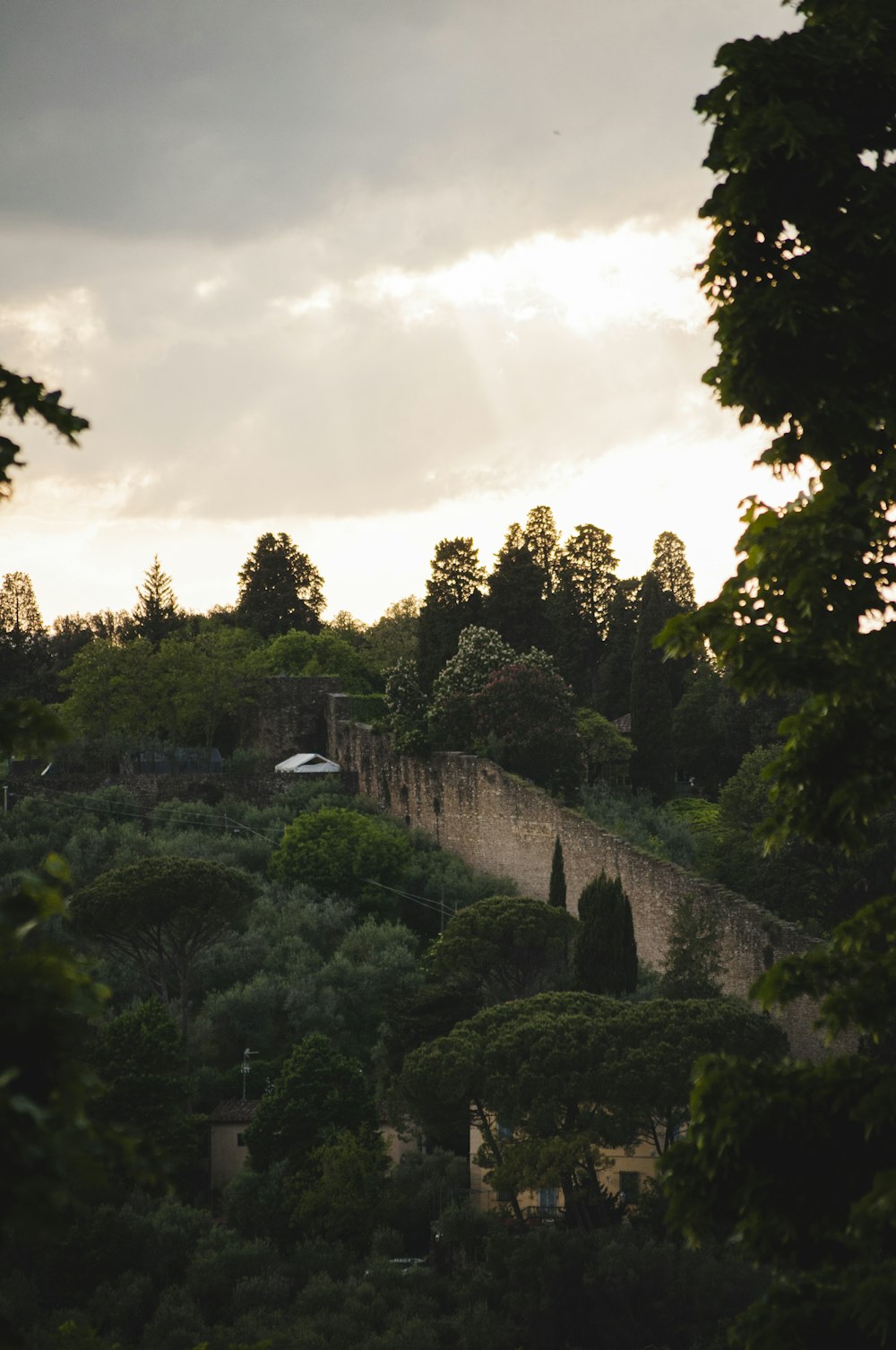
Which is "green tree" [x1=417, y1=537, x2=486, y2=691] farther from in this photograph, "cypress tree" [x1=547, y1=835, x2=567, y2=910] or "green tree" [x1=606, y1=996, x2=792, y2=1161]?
"green tree" [x1=606, y1=996, x2=792, y2=1161]

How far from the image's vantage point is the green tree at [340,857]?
36.6m

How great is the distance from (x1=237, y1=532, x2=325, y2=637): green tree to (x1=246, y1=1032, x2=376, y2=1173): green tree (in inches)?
1821

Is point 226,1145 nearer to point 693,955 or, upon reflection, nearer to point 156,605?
point 693,955

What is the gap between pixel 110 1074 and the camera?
966 inches

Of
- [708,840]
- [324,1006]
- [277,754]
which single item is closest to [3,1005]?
[324,1006]

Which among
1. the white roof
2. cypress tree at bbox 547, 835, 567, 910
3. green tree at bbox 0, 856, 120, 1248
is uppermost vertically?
the white roof

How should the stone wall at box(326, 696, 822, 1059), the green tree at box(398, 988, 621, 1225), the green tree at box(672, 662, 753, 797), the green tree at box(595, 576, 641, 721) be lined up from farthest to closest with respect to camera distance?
1. the green tree at box(595, 576, 641, 721)
2. the green tree at box(672, 662, 753, 797)
3. the stone wall at box(326, 696, 822, 1059)
4. the green tree at box(398, 988, 621, 1225)

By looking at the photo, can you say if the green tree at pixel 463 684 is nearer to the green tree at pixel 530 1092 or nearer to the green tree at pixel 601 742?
the green tree at pixel 601 742

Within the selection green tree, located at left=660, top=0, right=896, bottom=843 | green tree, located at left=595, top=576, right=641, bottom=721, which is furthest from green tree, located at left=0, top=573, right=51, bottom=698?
green tree, located at left=660, top=0, right=896, bottom=843

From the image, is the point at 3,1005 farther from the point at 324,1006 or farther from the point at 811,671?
the point at 324,1006

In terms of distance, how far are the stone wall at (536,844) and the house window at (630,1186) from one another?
3506mm

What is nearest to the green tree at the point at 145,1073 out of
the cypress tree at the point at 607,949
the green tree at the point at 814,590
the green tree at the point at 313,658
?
the cypress tree at the point at 607,949

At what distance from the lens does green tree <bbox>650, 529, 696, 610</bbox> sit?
217 feet

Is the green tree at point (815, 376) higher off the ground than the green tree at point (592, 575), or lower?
lower
